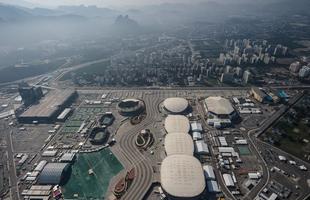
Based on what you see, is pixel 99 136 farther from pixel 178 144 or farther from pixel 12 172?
pixel 178 144

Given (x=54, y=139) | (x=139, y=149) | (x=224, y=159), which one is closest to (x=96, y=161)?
(x=139, y=149)

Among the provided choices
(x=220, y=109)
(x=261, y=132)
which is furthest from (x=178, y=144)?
(x=261, y=132)

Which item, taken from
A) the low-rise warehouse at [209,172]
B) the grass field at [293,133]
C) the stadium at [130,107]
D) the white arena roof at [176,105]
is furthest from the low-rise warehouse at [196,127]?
the stadium at [130,107]

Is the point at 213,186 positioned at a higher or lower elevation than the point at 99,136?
lower

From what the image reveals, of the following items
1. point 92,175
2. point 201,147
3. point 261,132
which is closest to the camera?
point 92,175

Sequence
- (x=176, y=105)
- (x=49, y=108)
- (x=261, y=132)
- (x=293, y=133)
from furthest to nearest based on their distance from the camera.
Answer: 1. (x=49, y=108)
2. (x=176, y=105)
3. (x=261, y=132)
4. (x=293, y=133)

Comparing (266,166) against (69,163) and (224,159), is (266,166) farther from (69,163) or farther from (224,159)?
(69,163)

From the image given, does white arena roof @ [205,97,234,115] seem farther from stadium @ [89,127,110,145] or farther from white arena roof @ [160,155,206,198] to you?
stadium @ [89,127,110,145]

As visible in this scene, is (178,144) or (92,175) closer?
(92,175)
